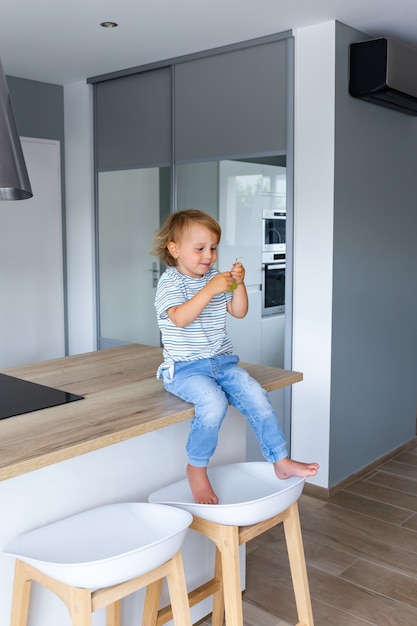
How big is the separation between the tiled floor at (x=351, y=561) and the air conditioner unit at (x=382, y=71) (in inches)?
82.3

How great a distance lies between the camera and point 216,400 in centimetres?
188

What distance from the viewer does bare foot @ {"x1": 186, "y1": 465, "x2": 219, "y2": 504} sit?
1.81m

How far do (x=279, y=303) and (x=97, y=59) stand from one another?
1867 millimetres

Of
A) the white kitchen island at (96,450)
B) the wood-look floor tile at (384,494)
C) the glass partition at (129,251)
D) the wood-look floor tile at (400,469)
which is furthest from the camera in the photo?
the glass partition at (129,251)

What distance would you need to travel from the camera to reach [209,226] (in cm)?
204

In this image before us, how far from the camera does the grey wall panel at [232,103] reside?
3559mm

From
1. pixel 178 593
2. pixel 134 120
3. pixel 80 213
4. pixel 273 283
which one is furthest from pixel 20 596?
pixel 80 213

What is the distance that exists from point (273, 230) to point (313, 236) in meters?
0.27

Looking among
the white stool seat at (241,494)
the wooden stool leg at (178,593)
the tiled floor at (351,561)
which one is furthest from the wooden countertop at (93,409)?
the tiled floor at (351,561)

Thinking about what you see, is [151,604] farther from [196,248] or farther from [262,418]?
[196,248]

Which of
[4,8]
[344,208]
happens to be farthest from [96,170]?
[344,208]

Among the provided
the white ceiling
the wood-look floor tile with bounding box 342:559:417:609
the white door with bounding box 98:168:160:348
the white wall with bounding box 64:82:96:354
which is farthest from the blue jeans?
the white wall with bounding box 64:82:96:354

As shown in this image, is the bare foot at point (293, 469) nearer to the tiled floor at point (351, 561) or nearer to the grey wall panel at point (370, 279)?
the tiled floor at point (351, 561)

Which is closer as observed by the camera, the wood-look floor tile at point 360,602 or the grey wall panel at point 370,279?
the wood-look floor tile at point 360,602
